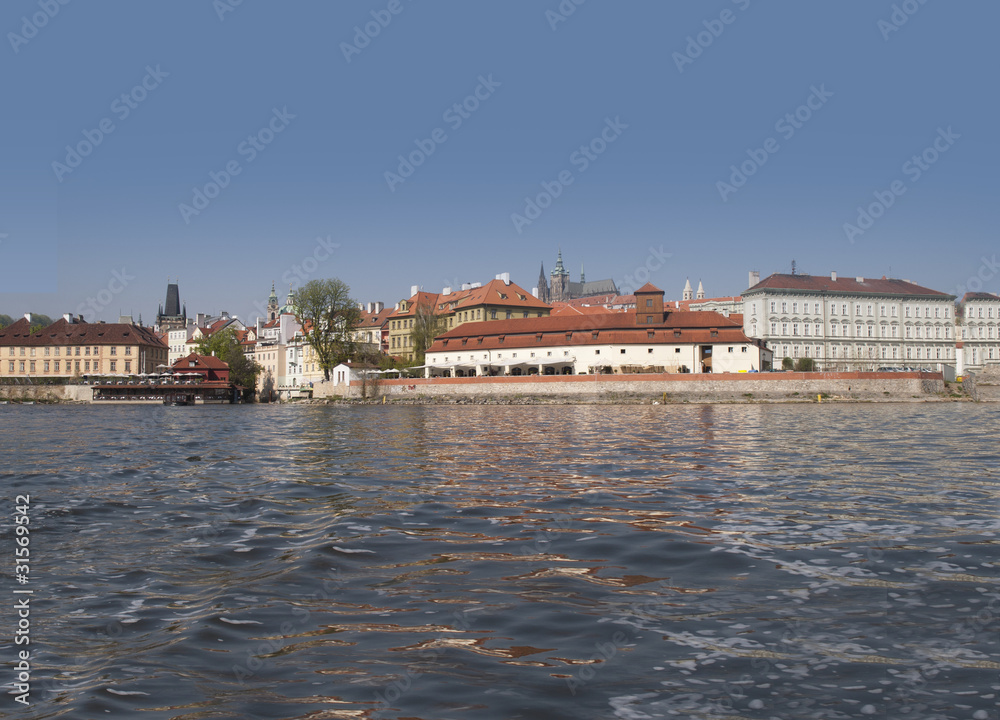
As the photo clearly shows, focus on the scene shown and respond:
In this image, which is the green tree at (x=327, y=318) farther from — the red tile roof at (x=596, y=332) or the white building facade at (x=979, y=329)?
the white building facade at (x=979, y=329)

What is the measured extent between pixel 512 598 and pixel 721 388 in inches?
2253

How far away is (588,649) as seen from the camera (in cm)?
471

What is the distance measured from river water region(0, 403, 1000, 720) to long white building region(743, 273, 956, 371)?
86740 mm

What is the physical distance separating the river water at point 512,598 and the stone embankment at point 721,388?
48.3 m

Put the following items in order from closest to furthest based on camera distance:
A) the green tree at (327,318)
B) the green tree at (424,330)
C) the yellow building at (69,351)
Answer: the green tree at (327,318)
the yellow building at (69,351)
the green tree at (424,330)

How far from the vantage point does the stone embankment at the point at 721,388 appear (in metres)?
59.1

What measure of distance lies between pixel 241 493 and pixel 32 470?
5960 mm

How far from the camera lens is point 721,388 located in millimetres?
60156

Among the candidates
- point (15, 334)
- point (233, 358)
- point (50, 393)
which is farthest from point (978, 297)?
point (15, 334)

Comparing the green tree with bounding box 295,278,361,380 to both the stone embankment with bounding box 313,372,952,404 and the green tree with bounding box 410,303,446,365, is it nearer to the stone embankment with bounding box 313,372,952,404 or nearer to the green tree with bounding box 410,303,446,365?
the green tree with bounding box 410,303,446,365

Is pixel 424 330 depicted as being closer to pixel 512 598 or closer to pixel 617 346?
pixel 617 346

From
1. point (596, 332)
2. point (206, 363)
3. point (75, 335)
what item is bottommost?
point (206, 363)

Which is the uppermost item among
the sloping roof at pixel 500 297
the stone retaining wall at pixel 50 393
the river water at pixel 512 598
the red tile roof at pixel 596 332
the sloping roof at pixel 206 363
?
the sloping roof at pixel 500 297

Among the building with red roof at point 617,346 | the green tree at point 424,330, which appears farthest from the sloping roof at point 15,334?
the building with red roof at point 617,346
